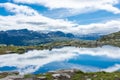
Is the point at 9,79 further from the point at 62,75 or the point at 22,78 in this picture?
the point at 62,75

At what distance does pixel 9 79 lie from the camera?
41.9 metres

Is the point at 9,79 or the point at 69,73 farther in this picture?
the point at 69,73

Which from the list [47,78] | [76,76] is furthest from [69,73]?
[47,78]

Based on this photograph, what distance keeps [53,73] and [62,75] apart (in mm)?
2065

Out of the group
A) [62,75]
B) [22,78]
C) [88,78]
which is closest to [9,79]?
[22,78]

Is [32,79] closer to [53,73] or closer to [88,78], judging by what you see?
[53,73]

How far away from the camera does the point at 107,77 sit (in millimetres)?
42500

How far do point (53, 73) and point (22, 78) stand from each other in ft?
16.9

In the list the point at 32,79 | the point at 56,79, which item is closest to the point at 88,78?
the point at 56,79

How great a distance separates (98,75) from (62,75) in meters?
5.96

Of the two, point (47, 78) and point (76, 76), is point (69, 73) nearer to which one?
point (76, 76)

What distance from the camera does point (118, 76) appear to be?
141 ft

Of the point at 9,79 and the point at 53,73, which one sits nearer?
the point at 9,79

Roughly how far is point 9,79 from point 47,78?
5794 mm
